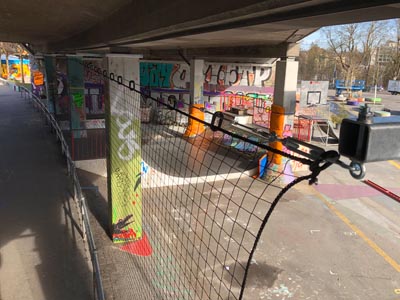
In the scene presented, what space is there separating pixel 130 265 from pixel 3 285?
7.61ft

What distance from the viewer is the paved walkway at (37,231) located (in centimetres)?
617

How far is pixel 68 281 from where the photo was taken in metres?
6.34

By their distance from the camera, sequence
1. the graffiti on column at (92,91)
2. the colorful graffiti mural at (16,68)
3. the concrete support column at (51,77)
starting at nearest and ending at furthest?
the concrete support column at (51,77), the graffiti on column at (92,91), the colorful graffiti mural at (16,68)

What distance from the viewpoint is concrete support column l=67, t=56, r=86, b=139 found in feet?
51.9

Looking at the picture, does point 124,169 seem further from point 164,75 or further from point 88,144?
point 164,75

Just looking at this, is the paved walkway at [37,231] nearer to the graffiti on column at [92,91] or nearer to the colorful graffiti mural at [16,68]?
the graffiti on column at [92,91]

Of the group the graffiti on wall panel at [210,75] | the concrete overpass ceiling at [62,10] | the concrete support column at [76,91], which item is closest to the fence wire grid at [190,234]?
the concrete overpass ceiling at [62,10]

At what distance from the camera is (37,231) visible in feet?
25.6

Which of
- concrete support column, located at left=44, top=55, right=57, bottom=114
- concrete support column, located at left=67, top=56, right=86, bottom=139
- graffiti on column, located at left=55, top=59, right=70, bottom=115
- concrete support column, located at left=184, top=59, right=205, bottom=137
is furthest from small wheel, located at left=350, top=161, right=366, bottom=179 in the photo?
graffiti on column, located at left=55, top=59, right=70, bottom=115

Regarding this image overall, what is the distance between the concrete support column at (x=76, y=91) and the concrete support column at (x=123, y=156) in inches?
306

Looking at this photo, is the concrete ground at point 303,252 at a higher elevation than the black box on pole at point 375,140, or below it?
below

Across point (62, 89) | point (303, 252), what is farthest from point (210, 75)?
point (303, 252)

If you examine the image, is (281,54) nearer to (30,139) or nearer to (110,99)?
(110,99)

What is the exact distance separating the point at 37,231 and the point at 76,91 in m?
9.95
